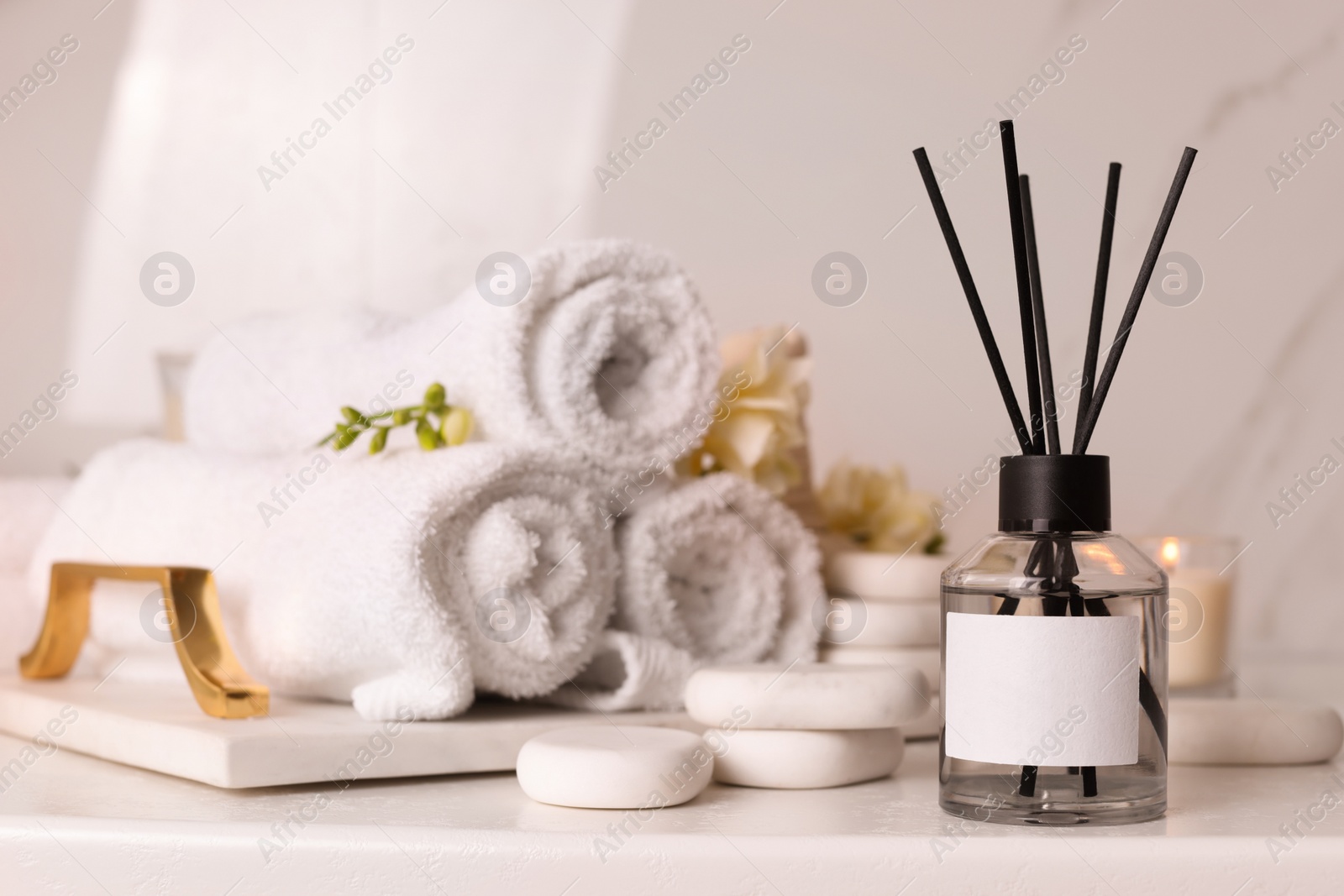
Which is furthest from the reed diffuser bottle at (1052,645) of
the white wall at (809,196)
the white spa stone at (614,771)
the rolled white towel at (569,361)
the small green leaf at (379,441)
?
the white wall at (809,196)

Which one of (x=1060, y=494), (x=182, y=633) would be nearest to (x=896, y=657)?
(x=1060, y=494)

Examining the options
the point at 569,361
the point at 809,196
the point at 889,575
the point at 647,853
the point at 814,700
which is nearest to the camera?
the point at 647,853

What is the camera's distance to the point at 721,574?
71 cm

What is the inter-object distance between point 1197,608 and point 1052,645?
342 mm

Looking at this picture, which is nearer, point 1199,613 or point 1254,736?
point 1254,736

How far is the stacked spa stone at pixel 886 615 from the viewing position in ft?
2.32

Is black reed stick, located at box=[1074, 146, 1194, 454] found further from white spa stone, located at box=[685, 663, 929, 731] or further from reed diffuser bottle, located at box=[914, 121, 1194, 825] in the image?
white spa stone, located at box=[685, 663, 929, 731]

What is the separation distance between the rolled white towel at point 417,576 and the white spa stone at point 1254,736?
0.98 ft

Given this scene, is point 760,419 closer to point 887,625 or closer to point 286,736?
point 887,625

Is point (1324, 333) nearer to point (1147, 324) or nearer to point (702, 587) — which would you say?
point (1147, 324)

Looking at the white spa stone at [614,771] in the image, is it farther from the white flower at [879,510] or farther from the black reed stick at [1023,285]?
the white flower at [879,510]

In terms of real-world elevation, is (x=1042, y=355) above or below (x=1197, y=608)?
above

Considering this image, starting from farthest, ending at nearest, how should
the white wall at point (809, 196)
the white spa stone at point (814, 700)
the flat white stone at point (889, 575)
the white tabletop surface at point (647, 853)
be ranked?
the white wall at point (809, 196)
the flat white stone at point (889, 575)
the white spa stone at point (814, 700)
the white tabletop surface at point (647, 853)

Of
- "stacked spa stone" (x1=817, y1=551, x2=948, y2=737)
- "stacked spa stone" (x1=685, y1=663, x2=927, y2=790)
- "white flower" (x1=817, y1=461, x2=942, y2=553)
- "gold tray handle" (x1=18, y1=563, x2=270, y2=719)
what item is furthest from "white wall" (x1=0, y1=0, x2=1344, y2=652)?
"stacked spa stone" (x1=685, y1=663, x2=927, y2=790)
